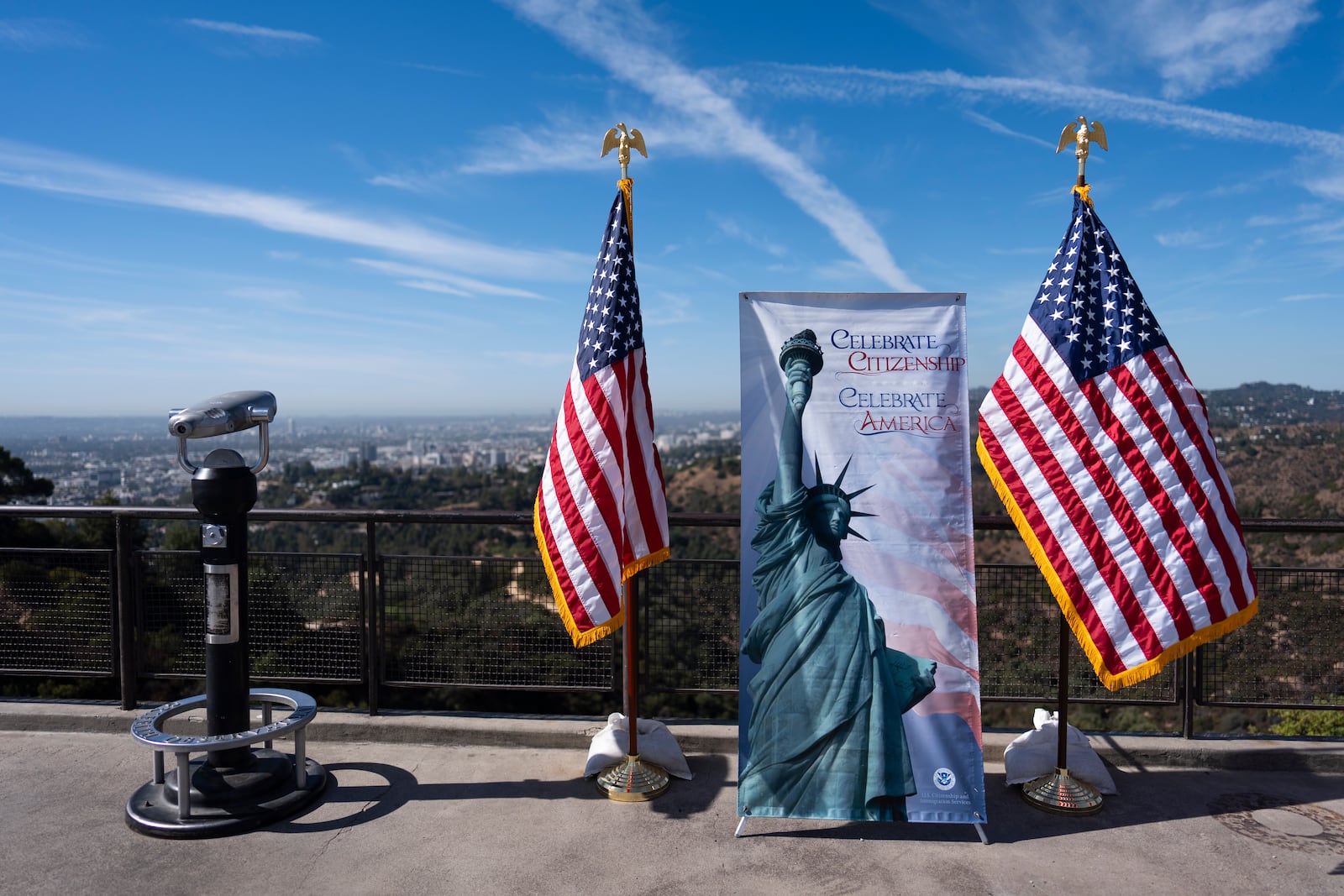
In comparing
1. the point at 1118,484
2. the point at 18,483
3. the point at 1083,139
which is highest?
the point at 1083,139

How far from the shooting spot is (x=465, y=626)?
5.02m

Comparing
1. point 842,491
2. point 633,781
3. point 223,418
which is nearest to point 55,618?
point 223,418

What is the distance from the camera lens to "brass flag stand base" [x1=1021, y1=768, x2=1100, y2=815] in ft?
12.9

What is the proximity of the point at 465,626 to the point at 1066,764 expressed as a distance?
328cm

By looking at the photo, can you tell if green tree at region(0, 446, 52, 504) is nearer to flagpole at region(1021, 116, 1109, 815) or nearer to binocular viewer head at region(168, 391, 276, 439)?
binocular viewer head at region(168, 391, 276, 439)

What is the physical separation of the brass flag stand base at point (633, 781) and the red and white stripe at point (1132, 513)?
2080 mm

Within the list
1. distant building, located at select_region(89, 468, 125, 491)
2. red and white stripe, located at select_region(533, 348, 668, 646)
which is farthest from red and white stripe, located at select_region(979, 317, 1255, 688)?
distant building, located at select_region(89, 468, 125, 491)

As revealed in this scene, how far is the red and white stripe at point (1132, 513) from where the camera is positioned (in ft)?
12.1

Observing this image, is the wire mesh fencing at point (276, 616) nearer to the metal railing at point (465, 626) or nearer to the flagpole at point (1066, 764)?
the metal railing at point (465, 626)

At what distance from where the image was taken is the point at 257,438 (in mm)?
4035

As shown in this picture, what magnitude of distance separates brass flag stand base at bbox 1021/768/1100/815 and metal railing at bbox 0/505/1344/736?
57 centimetres

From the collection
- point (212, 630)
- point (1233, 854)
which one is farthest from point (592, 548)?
point (1233, 854)

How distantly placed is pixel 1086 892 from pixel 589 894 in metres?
1.91

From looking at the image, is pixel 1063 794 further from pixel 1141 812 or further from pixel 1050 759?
pixel 1141 812
